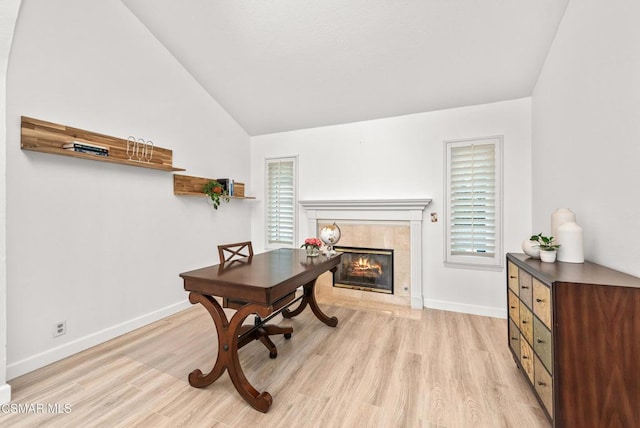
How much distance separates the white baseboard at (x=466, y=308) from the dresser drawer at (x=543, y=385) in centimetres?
170

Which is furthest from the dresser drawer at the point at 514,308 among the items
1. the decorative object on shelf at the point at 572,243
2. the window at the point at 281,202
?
the window at the point at 281,202

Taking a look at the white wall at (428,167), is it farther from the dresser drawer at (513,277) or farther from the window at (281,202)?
the dresser drawer at (513,277)

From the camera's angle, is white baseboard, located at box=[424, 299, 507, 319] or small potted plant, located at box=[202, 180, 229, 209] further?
small potted plant, located at box=[202, 180, 229, 209]

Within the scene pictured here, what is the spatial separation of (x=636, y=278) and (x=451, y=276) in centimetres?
218

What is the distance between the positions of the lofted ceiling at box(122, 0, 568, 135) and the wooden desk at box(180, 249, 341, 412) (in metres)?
2.29

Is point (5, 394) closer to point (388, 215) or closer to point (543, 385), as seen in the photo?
point (543, 385)

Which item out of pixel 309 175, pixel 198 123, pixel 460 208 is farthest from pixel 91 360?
pixel 460 208

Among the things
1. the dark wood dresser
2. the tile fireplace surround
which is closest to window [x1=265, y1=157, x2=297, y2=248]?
the tile fireplace surround

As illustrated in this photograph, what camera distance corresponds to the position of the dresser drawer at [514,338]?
6.65ft

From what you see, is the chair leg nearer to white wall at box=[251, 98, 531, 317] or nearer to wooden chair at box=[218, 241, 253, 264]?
wooden chair at box=[218, 241, 253, 264]

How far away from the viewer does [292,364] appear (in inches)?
89.7

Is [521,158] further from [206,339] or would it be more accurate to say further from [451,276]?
[206,339]

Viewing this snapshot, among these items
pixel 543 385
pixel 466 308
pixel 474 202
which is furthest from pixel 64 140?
→ pixel 466 308

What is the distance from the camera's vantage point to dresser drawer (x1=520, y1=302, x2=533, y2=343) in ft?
5.69
